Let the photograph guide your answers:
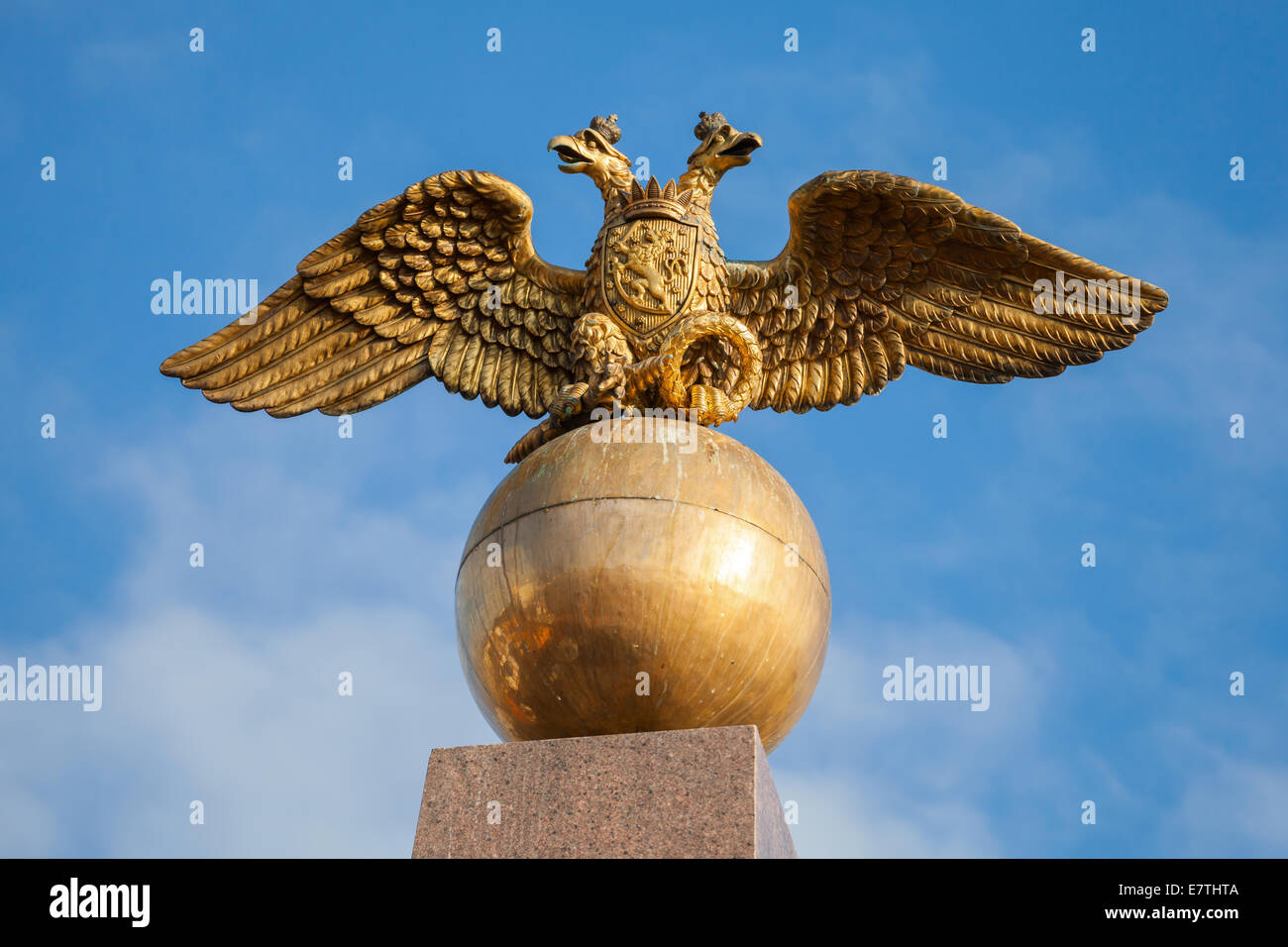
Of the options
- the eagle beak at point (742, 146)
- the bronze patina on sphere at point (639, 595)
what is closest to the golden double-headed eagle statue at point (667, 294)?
the eagle beak at point (742, 146)

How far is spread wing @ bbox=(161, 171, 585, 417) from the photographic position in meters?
10.3

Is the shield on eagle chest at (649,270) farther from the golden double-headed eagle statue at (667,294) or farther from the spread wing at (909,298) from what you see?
the spread wing at (909,298)

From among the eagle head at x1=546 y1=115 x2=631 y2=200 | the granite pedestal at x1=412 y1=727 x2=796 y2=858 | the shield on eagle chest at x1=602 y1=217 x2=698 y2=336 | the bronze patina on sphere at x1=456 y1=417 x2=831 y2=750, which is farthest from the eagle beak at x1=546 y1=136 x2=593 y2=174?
the granite pedestal at x1=412 y1=727 x2=796 y2=858

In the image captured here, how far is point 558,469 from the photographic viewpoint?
8.05 m

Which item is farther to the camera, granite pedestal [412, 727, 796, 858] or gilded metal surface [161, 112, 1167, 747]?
gilded metal surface [161, 112, 1167, 747]

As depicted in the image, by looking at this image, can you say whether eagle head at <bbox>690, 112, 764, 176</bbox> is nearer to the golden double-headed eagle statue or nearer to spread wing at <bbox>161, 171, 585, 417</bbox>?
the golden double-headed eagle statue

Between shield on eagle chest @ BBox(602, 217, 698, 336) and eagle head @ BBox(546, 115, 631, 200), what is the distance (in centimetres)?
55

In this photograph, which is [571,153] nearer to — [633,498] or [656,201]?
[656,201]

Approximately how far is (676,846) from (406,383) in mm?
4676

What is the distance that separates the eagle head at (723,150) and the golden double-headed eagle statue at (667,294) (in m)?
0.01

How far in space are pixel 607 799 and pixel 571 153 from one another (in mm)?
4868

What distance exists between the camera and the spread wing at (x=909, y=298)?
387 inches

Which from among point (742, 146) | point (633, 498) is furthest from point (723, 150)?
point (633, 498)
